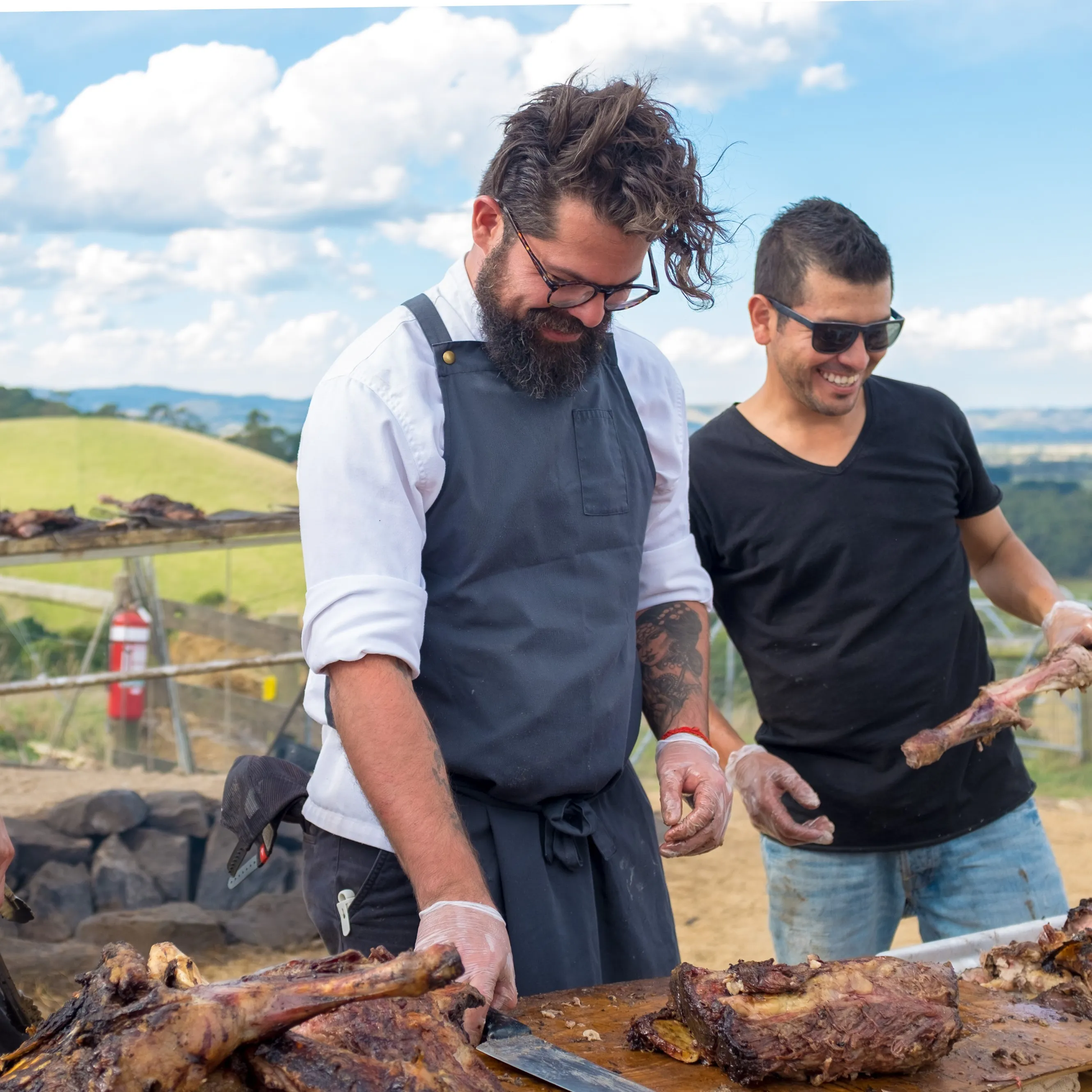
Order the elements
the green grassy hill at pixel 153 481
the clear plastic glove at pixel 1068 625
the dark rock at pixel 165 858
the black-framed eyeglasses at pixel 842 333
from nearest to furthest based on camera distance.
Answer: the clear plastic glove at pixel 1068 625
the black-framed eyeglasses at pixel 842 333
the dark rock at pixel 165 858
the green grassy hill at pixel 153 481

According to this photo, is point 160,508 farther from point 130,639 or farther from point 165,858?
point 165,858

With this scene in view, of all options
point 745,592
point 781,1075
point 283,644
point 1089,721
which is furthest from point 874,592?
point 1089,721

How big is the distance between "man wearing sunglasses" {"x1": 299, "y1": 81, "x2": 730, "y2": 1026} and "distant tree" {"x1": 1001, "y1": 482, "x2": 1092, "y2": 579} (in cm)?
1819

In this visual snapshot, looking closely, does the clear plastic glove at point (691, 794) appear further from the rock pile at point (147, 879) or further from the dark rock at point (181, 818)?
the dark rock at point (181, 818)

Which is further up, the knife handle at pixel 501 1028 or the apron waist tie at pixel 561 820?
the apron waist tie at pixel 561 820

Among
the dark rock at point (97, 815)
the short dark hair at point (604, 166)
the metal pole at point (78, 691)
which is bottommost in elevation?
the dark rock at point (97, 815)

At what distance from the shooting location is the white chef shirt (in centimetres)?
215

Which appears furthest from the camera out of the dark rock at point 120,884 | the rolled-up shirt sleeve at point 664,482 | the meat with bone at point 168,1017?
the dark rock at point 120,884

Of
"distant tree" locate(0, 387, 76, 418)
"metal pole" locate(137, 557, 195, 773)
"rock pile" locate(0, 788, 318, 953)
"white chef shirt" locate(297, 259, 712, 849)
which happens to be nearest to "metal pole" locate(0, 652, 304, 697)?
"rock pile" locate(0, 788, 318, 953)

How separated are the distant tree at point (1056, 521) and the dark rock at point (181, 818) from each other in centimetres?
1523

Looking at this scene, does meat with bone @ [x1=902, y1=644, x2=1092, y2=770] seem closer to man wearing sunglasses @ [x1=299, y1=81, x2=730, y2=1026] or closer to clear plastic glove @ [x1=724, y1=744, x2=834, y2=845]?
clear plastic glove @ [x1=724, y1=744, x2=834, y2=845]

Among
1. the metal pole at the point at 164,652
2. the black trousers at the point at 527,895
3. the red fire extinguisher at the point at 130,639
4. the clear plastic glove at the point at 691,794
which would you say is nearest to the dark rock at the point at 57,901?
the red fire extinguisher at the point at 130,639

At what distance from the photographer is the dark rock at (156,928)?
21.4 ft

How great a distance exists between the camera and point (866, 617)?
133 inches
